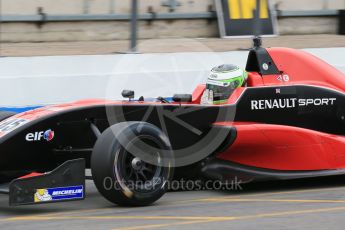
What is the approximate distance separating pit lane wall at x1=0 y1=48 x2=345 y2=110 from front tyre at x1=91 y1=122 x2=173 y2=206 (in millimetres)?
3999

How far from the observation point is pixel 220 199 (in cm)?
767

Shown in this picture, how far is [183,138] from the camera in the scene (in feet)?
25.9

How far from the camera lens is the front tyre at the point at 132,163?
6977 mm

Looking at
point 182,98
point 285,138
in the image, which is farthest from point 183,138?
point 285,138

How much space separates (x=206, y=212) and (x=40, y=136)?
1609 millimetres

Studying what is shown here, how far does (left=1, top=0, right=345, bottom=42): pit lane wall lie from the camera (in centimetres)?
1912

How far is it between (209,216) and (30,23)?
13273 millimetres

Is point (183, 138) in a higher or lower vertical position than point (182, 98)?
lower

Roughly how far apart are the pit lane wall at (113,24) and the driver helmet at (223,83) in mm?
11015

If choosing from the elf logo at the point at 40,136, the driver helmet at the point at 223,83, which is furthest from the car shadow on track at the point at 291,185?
the elf logo at the point at 40,136

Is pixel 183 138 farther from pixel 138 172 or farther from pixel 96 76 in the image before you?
pixel 96 76

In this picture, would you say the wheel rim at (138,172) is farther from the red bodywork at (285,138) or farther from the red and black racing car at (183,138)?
the red bodywork at (285,138)

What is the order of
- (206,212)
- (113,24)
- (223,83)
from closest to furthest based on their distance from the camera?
(206,212) < (223,83) < (113,24)

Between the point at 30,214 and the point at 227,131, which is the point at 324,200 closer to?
the point at 227,131
